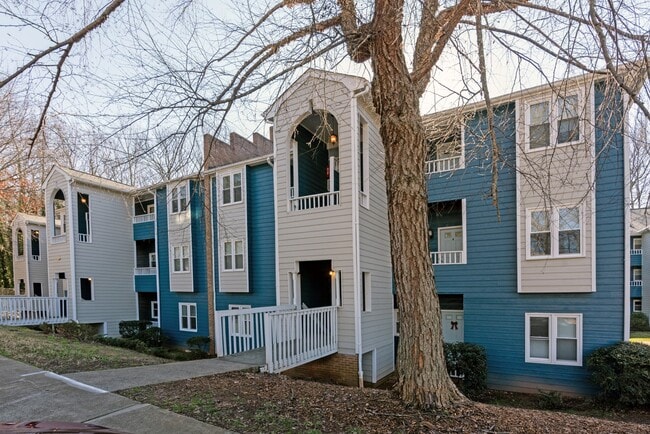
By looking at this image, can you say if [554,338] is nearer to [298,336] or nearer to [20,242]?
[298,336]

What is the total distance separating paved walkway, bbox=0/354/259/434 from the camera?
3.46 metres

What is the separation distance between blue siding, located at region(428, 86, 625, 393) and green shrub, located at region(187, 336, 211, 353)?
30.6ft

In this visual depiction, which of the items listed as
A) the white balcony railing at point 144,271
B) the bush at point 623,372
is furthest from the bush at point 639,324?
the white balcony railing at point 144,271

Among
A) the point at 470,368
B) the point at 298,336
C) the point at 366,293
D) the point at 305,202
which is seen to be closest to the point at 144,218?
the point at 305,202

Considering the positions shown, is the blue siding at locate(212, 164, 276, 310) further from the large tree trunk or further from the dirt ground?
the large tree trunk

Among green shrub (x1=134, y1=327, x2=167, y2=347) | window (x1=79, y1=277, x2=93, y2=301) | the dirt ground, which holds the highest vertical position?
window (x1=79, y1=277, x2=93, y2=301)

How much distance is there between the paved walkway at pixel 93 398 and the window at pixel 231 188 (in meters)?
8.23

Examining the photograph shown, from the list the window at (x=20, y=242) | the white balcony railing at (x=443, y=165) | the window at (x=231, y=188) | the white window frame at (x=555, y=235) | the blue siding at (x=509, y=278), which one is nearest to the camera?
the blue siding at (x=509, y=278)

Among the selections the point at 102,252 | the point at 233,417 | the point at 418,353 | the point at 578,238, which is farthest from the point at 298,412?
the point at 102,252

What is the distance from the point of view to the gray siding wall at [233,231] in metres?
13.1

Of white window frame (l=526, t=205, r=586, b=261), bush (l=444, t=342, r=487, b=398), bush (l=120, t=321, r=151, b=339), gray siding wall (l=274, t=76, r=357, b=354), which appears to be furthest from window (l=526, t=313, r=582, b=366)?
bush (l=120, t=321, r=151, b=339)

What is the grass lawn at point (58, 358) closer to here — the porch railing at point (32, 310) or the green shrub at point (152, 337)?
the green shrub at point (152, 337)

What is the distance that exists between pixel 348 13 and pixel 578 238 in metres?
8.42

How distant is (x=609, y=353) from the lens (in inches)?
316
